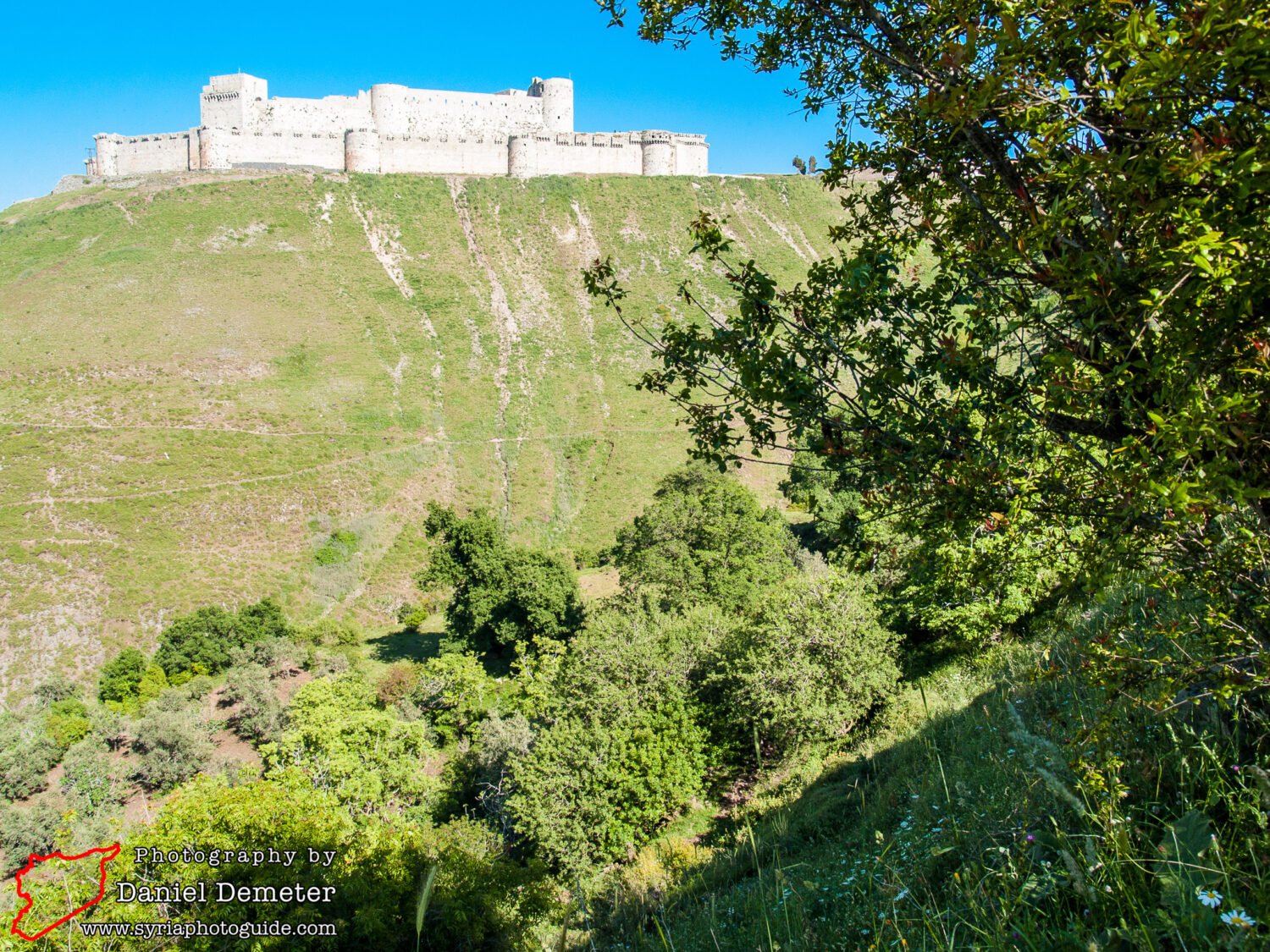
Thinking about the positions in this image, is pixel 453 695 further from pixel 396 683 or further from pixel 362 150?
pixel 362 150

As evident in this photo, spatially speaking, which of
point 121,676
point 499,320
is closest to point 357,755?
point 121,676

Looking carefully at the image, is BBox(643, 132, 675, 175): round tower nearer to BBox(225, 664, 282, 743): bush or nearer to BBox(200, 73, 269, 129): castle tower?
BBox(200, 73, 269, 129): castle tower

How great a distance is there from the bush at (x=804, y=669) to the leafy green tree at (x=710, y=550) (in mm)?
6691

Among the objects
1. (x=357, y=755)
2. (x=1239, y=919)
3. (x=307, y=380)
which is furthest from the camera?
(x=307, y=380)

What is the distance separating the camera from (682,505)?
27688mm

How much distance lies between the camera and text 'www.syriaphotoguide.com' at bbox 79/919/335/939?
26.7ft

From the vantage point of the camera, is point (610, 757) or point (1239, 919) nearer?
point (1239, 919)

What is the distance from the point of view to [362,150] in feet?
234

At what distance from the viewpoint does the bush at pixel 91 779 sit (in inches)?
758

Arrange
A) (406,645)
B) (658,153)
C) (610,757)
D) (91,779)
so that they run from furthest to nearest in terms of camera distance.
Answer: (658,153)
(406,645)
(91,779)
(610,757)

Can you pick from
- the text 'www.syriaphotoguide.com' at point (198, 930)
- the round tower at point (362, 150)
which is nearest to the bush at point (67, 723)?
the text 'www.syriaphotoguide.com' at point (198, 930)

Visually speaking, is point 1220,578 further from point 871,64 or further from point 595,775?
point 595,775

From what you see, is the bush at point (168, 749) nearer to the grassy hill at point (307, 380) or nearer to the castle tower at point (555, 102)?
the grassy hill at point (307, 380)

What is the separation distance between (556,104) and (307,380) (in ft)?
152
